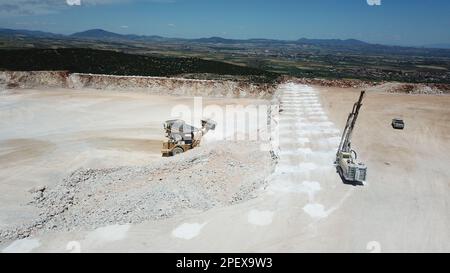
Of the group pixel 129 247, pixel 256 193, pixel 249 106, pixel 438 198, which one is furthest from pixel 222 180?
pixel 249 106

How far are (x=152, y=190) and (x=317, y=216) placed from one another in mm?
7261

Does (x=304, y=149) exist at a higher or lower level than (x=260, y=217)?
higher

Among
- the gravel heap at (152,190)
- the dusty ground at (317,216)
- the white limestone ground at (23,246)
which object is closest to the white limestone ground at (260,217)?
the dusty ground at (317,216)

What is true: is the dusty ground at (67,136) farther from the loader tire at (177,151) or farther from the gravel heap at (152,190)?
the loader tire at (177,151)

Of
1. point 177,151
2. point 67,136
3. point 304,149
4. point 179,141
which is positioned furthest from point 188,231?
point 67,136

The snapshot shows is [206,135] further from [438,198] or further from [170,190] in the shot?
[438,198]

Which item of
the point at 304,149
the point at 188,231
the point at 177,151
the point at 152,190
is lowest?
the point at 188,231

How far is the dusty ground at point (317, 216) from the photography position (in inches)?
525

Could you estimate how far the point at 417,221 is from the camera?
15000mm

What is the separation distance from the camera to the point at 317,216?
49.5 ft

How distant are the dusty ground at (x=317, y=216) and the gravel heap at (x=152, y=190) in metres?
0.59

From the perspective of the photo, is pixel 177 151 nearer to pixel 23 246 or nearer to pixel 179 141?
pixel 179 141

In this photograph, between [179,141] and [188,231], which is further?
[179,141]

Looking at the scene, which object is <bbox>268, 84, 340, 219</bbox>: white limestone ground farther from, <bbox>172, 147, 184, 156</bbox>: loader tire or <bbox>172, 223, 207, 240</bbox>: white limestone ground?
<bbox>172, 147, 184, 156</bbox>: loader tire
